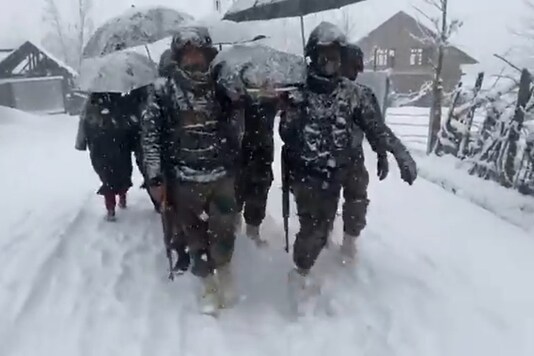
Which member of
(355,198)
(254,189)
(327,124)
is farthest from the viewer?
(254,189)

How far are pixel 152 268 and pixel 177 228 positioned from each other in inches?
25.5

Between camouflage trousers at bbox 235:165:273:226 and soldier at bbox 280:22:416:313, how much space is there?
98 centimetres

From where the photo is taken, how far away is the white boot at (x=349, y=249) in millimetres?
4895

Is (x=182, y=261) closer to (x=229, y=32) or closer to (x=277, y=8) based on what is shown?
(x=229, y=32)

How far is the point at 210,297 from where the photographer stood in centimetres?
420

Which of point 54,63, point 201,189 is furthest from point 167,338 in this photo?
point 54,63

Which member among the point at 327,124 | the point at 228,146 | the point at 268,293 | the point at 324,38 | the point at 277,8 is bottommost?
the point at 268,293

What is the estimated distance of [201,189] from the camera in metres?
4.02

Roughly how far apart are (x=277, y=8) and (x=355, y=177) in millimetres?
1808

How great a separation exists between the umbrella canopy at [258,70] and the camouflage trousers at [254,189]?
80 cm

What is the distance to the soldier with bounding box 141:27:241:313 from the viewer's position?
3.87 m

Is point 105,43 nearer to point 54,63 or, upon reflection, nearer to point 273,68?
point 273,68

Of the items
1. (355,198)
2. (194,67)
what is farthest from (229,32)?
(355,198)

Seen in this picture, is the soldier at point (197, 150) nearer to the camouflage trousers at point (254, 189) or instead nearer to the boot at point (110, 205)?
the camouflage trousers at point (254, 189)
